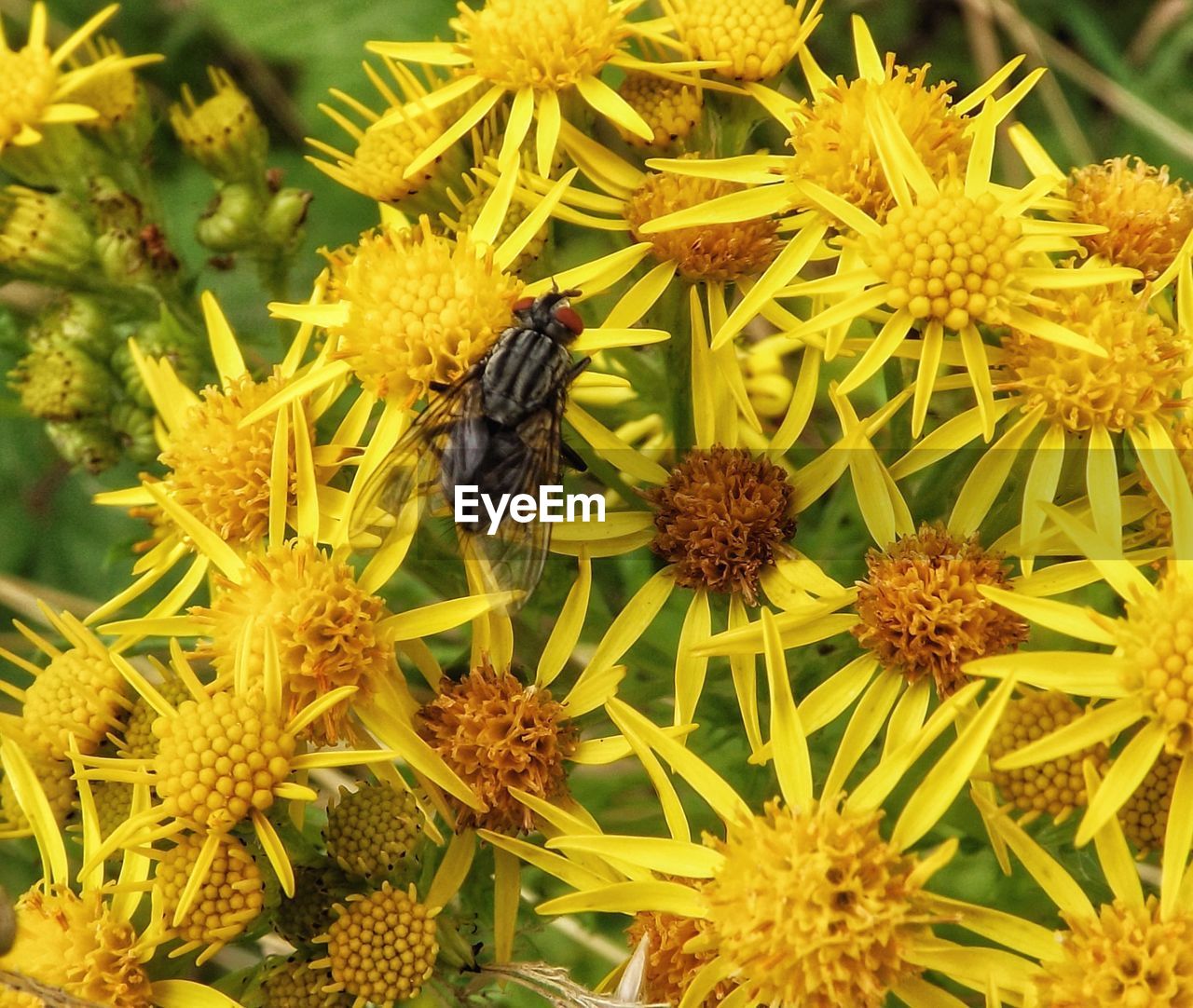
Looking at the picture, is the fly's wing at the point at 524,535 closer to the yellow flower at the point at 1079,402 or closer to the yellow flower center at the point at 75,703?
the yellow flower at the point at 1079,402

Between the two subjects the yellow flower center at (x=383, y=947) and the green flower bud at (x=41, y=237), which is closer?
the yellow flower center at (x=383, y=947)

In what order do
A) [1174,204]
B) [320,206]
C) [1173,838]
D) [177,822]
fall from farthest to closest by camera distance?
[320,206] < [1174,204] < [177,822] < [1173,838]

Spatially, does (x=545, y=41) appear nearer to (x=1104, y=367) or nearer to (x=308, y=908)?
(x=1104, y=367)

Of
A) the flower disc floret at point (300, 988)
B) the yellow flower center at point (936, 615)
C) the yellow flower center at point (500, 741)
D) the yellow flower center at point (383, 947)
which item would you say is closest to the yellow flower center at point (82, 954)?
the flower disc floret at point (300, 988)

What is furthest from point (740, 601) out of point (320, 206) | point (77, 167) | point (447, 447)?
point (320, 206)

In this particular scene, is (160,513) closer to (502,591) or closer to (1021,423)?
(502,591)

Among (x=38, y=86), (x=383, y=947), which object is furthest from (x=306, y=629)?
(x=38, y=86)
